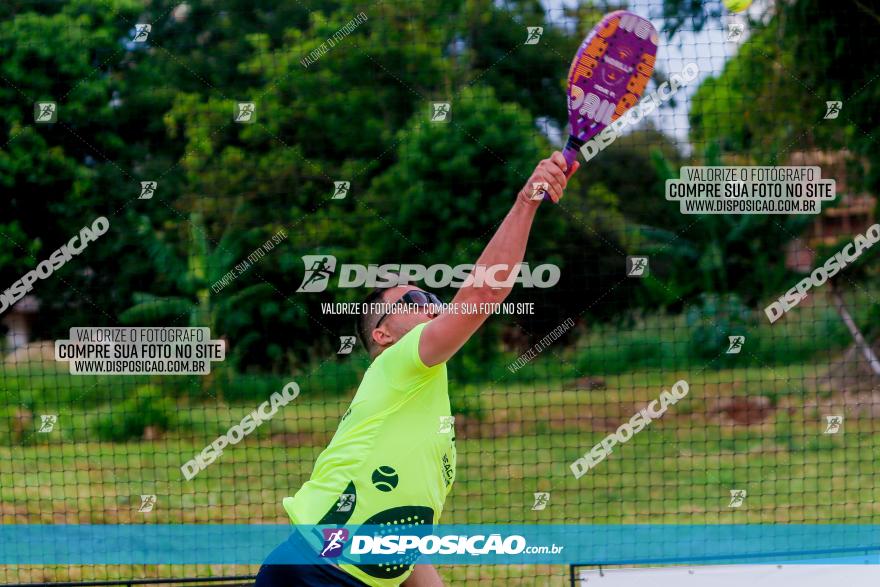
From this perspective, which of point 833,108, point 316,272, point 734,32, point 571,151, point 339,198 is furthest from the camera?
point 339,198

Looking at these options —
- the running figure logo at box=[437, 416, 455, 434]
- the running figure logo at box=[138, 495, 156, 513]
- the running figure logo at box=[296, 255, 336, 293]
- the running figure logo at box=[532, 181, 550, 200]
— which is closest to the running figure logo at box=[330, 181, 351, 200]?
the running figure logo at box=[296, 255, 336, 293]

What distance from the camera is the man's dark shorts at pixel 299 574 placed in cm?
329

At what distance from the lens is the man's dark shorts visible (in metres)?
3.29

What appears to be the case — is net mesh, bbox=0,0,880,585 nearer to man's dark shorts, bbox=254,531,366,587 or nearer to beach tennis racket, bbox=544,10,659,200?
beach tennis racket, bbox=544,10,659,200

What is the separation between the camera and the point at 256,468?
30.4ft

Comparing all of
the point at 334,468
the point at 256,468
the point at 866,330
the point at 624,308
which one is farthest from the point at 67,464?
the point at 866,330

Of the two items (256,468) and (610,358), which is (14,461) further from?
(610,358)

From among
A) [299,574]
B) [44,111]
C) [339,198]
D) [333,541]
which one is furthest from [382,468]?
[44,111]

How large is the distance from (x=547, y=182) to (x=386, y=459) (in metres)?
1.04

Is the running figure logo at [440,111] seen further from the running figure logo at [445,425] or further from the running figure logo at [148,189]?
the running figure logo at [445,425]

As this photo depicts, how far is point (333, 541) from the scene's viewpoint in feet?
10.8

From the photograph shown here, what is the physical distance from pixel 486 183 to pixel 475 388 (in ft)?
6.62

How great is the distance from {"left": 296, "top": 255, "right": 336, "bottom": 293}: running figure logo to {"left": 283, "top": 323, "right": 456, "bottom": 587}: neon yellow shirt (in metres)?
5.61

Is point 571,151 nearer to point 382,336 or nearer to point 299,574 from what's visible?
point 382,336
